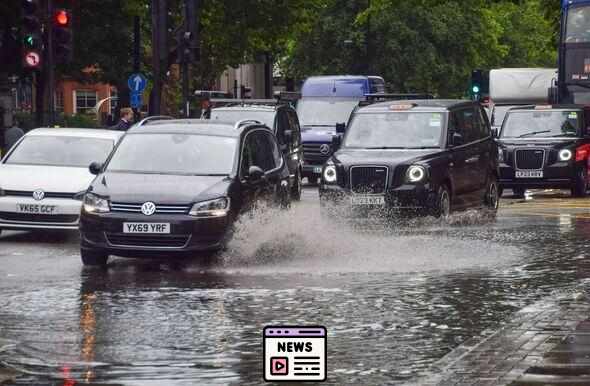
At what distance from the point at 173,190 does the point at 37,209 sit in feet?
13.7

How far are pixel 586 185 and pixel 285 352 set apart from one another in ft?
89.6

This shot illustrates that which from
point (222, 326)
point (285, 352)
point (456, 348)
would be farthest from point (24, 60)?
point (285, 352)

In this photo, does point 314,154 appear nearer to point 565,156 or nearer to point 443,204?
point 565,156

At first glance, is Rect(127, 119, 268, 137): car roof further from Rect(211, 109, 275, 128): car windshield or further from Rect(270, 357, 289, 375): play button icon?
Rect(211, 109, 275, 128): car windshield

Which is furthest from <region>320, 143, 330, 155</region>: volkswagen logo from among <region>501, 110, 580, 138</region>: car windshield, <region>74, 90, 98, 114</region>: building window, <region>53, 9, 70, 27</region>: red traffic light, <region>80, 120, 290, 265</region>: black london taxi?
<region>74, 90, 98, 114</region>: building window

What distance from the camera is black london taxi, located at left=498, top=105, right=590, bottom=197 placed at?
32.6m

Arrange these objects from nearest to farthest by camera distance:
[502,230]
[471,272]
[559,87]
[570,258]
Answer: [471,272] < [570,258] < [502,230] < [559,87]

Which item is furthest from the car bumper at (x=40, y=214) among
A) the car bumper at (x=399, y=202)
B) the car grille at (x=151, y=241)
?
the car bumper at (x=399, y=202)

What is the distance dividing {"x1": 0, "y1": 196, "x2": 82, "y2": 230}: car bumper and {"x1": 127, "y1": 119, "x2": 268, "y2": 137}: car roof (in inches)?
82.5

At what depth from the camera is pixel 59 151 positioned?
73.7 feet

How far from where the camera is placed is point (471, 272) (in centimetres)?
1625

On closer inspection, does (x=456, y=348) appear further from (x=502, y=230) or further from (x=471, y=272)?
(x=502, y=230)

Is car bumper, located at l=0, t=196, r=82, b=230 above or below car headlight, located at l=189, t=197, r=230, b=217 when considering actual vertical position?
below

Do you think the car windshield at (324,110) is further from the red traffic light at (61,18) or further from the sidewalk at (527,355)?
the sidewalk at (527,355)
